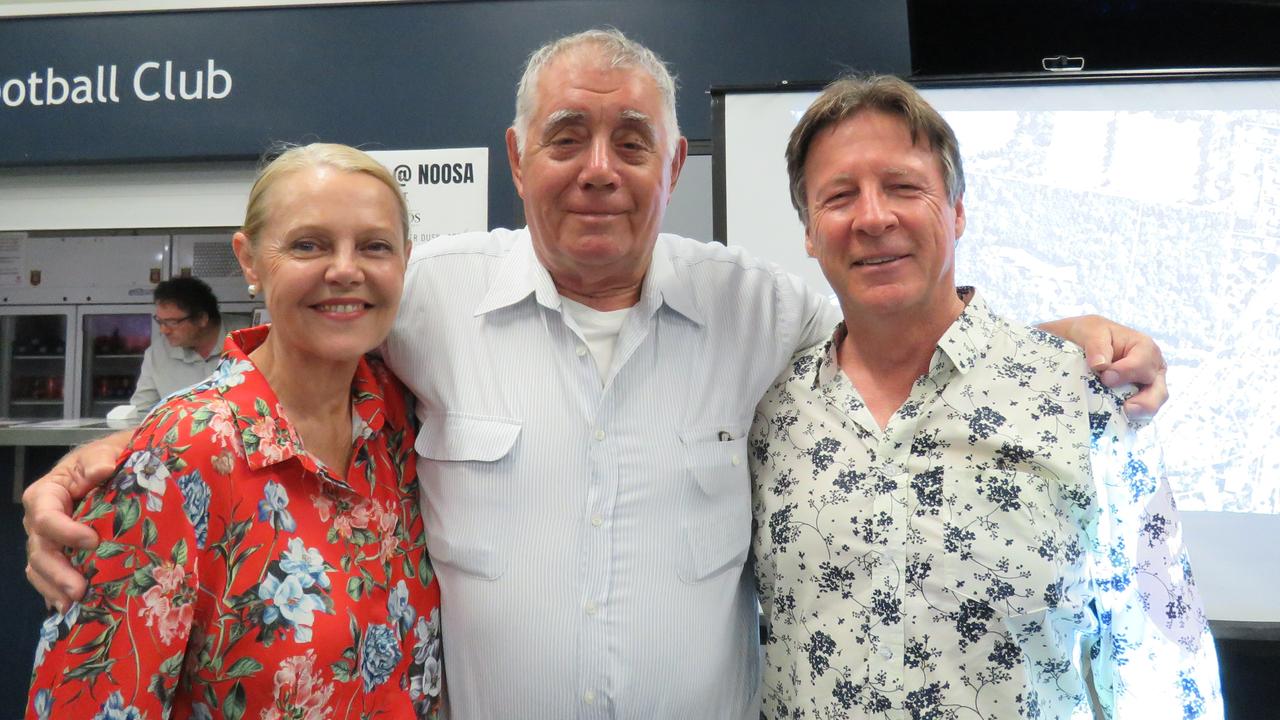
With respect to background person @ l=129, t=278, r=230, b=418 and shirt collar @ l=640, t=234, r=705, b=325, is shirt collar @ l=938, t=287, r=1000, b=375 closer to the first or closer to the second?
shirt collar @ l=640, t=234, r=705, b=325

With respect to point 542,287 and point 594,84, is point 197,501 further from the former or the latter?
point 594,84

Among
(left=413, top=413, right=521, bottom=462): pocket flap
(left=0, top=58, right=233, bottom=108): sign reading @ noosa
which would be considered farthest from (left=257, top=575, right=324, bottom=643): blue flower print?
(left=0, top=58, right=233, bottom=108): sign reading @ noosa

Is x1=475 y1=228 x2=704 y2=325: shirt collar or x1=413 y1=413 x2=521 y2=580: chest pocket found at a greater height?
x1=475 y1=228 x2=704 y2=325: shirt collar

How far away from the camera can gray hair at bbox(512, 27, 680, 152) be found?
1469 millimetres

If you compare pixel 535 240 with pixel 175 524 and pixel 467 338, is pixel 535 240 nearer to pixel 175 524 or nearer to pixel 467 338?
pixel 467 338

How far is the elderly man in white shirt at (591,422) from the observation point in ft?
4.45

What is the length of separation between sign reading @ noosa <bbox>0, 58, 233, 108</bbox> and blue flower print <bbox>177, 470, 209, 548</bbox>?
2896 millimetres

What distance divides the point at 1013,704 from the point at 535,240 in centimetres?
117

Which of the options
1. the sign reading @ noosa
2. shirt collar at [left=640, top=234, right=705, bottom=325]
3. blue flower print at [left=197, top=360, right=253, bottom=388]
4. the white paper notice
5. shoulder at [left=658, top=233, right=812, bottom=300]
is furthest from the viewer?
the white paper notice

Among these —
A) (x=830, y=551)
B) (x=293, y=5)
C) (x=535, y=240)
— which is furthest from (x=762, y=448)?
(x=293, y=5)

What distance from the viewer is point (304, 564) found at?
3.85ft

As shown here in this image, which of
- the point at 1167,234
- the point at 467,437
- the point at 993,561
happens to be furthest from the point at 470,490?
the point at 1167,234

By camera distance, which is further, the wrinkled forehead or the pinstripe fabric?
the wrinkled forehead

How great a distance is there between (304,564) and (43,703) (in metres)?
0.35
